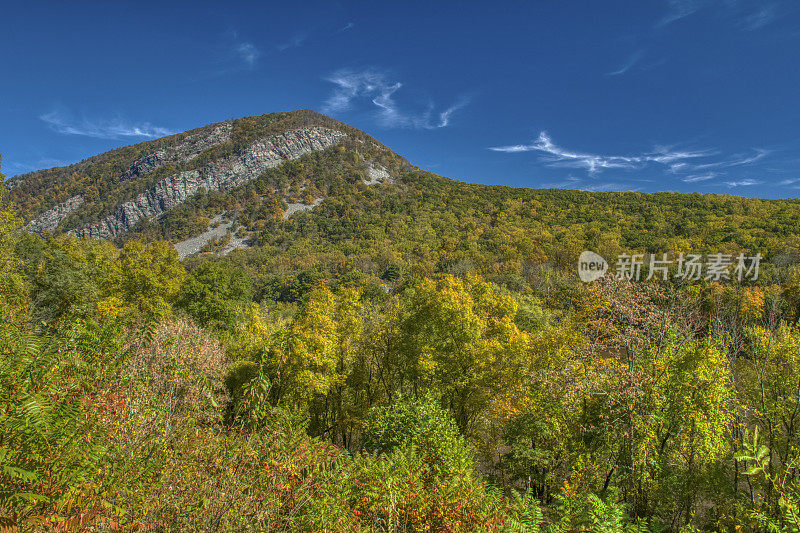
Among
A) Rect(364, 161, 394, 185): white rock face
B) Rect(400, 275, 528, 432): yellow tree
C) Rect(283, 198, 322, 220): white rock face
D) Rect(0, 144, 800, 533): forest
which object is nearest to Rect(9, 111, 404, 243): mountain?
Rect(364, 161, 394, 185): white rock face

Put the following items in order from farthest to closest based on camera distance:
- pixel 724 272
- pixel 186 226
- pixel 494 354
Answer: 1. pixel 186 226
2. pixel 724 272
3. pixel 494 354

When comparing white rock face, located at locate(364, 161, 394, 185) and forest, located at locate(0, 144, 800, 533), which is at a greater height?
white rock face, located at locate(364, 161, 394, 185)

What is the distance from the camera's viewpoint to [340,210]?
131375 millimetres

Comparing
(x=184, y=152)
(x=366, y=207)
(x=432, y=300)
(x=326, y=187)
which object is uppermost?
(x=184, y=152)

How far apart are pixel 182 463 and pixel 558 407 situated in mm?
12039

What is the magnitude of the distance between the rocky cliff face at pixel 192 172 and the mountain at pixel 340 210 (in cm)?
62

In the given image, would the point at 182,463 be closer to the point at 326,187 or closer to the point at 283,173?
the point at 326,187

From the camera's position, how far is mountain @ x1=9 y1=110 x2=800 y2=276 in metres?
75.2

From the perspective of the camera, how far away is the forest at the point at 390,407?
3646 millimetres

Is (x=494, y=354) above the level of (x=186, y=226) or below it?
below

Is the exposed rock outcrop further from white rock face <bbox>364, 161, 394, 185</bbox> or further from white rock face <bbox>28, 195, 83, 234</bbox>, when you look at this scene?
white rock face <bbox>364, 161, 394, 185</bbox>

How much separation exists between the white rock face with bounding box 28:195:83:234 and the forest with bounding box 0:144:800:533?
133 metres

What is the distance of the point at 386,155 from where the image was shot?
179875 millimetres

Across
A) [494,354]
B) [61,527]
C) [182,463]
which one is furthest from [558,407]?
[61,527]
